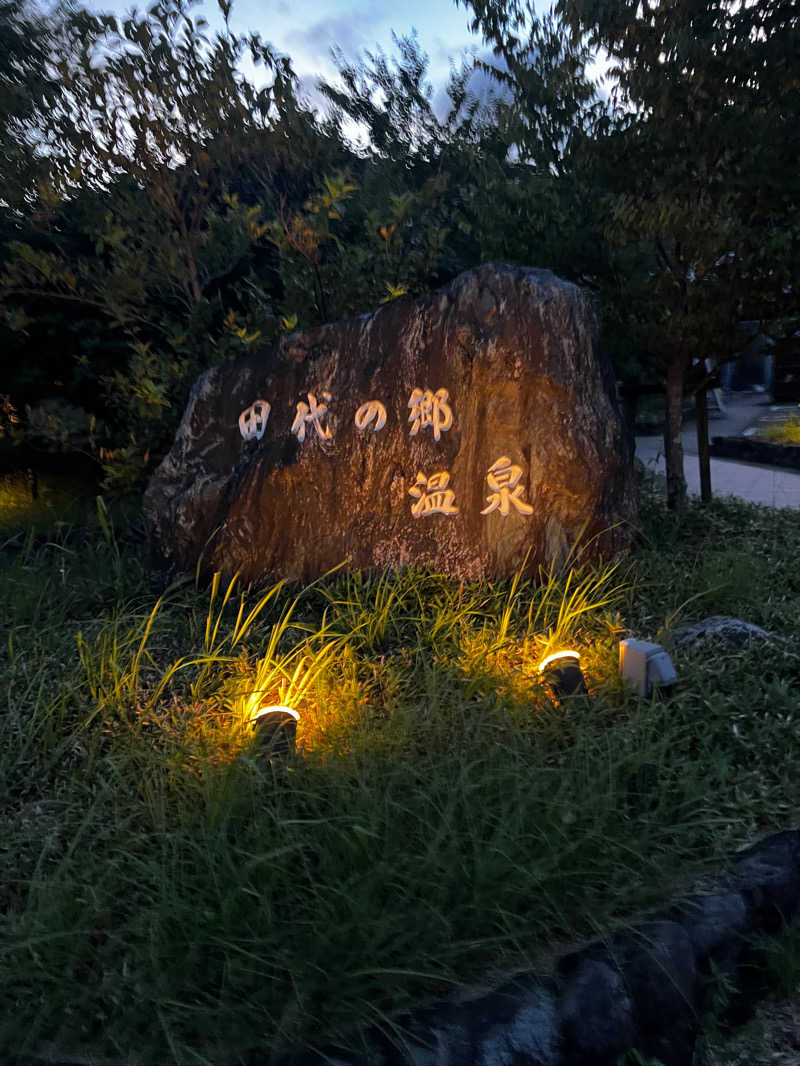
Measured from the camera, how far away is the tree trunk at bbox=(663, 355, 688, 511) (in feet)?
20.9

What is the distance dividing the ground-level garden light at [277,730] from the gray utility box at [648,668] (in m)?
1.34

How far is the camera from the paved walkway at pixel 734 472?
8.44m

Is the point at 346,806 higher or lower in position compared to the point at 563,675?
lower

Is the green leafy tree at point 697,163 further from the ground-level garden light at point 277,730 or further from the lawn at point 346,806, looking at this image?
the ground-level garden light at point 277,730

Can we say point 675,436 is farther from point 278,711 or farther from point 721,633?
point 278,711

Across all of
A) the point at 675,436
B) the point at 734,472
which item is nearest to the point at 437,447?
the point at 675,436

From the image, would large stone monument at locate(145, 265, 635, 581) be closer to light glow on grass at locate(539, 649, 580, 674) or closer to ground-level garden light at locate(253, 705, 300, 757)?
light glow on grass at locate(539, 649, 580, 674)

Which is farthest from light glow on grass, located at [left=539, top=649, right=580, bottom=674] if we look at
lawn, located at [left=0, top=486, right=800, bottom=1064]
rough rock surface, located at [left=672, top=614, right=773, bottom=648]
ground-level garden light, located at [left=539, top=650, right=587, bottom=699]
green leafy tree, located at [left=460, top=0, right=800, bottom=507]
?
green leafy tree, located at [left=460, top=0, right=800, bottom=507]

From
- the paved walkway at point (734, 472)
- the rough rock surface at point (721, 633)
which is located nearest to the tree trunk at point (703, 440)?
the paved walkway at point (734, 472)

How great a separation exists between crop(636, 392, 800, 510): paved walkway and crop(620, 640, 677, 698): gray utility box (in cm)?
408

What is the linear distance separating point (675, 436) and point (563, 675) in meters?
3.92

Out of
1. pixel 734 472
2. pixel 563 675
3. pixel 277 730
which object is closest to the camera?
pixel 277 730

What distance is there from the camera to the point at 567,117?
5.90 metres

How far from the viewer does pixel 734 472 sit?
33.7 feet
